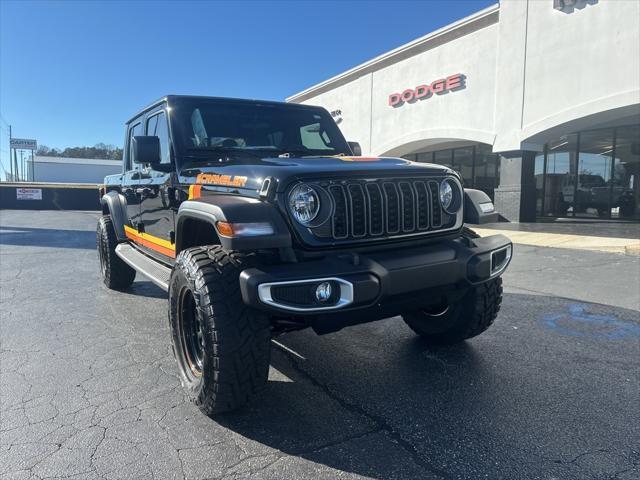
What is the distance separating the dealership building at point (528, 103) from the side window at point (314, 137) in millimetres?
10479

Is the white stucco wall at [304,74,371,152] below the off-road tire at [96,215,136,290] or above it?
above

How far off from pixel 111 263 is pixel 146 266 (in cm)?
187

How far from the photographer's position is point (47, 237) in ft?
41.3

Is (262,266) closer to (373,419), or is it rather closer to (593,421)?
(373,419)

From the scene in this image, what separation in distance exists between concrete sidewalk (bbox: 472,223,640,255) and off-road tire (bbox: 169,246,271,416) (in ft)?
28.9

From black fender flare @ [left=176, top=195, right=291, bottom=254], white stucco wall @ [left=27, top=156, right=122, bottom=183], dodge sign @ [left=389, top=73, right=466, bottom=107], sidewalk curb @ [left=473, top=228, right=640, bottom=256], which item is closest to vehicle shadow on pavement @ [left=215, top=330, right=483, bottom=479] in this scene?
black fender flare @ [left=176, top=195, right=291, bottom=254]

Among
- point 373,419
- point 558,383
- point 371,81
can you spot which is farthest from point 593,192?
point 373,419

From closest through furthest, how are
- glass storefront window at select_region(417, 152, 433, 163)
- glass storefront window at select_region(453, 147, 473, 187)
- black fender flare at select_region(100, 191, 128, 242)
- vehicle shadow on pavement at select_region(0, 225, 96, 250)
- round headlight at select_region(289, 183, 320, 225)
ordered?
round headlight at select_region(289, 183, 320, 225) < black fender flare at select_region(100, 191, 128, 242) < vehicle shadow on pavement at select_region(0, 225, 96, 250) < glass storefront window at select_region(453, 147, 473, 187) < glass storefront window at select_region(417, 152, 433, 163)

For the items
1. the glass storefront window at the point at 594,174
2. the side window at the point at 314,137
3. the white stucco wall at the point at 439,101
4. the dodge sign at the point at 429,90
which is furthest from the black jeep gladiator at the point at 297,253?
the glass storefront window at the point at 594,174

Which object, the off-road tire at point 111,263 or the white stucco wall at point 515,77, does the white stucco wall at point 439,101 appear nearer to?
the white stucco wall at point 515,77

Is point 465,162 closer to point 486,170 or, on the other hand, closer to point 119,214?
point 486,170

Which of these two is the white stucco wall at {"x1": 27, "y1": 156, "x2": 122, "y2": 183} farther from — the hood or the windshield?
the hood

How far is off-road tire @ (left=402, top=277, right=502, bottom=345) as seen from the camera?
3518 millimetres

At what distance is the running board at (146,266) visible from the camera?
3.79 metres
